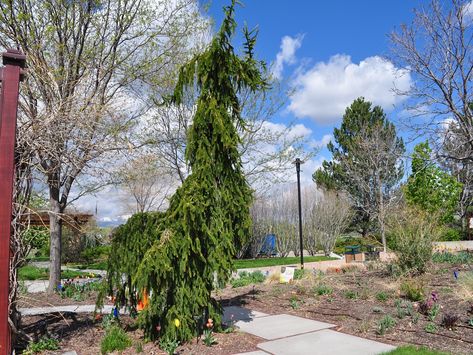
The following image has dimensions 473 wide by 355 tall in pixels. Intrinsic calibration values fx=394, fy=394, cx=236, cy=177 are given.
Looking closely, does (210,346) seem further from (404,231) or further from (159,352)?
(404,231)

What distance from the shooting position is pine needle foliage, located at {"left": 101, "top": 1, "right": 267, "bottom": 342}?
5.25 metres

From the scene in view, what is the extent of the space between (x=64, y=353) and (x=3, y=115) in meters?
3.03

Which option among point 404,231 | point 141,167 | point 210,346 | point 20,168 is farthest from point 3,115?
point 404,231

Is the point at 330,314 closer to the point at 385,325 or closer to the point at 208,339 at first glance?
the point at 385,325

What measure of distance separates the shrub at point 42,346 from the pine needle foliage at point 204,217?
3.59 ft

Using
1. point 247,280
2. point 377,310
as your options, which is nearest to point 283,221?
point 247,280

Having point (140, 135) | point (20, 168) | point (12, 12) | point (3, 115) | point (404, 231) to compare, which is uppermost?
point (12, 12)

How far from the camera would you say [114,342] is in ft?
16.6

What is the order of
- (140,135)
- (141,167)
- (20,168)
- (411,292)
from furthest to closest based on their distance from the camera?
(140,135) < (141,167) < (411,292) < (20,168)

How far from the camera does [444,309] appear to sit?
22.1ft

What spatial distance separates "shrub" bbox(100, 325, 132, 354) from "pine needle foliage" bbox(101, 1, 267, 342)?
0.29m

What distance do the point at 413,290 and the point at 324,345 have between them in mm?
3060

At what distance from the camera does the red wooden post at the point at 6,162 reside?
3723 mm

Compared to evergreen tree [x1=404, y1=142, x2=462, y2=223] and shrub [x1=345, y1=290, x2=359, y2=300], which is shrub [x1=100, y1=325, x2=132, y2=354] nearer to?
shrub [x1=345, y1=290, x2=359, y2=300]
